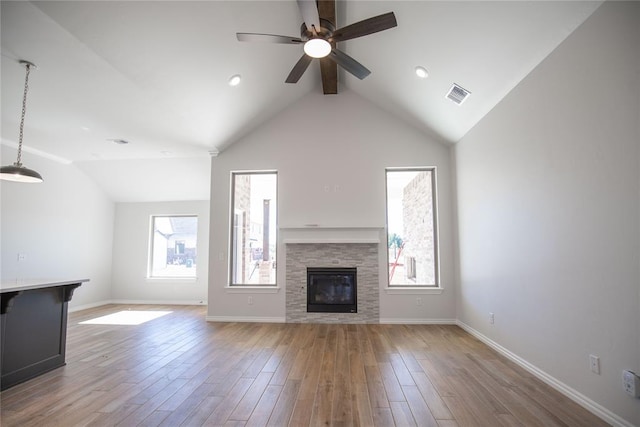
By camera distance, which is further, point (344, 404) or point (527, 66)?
point (527, 66)

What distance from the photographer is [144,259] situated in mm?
6578

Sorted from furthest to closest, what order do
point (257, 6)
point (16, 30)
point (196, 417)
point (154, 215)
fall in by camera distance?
point (154, 215) → point (257, 6) → point (16, 30) → point (196, 417)

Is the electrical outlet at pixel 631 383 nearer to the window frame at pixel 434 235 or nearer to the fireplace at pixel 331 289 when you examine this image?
the window frame at pixel 434 235

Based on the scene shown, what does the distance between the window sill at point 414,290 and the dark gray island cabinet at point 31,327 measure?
3973 millimetres

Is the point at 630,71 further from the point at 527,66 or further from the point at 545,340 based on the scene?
the point at 545,340

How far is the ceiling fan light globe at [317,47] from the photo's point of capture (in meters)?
2.55

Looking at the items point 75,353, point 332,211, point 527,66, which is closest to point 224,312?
point 75,353

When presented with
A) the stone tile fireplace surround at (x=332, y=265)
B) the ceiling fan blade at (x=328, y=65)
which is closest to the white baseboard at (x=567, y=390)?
the stone tile fireplace surround at (x=332, y=265)

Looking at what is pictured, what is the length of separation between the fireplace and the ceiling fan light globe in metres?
3.16

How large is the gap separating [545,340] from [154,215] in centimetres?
695

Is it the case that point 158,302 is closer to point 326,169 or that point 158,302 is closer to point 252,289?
point 252,289

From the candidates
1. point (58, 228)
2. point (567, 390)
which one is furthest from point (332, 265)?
point (58, 228)

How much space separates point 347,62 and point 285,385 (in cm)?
298

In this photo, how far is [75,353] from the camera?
3.39 metres
